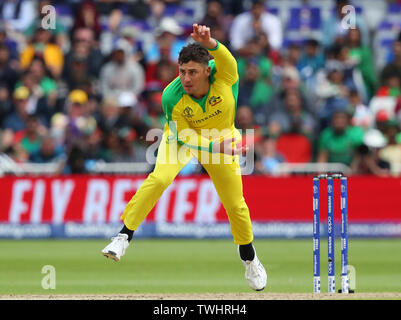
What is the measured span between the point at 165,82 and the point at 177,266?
19.0 ft

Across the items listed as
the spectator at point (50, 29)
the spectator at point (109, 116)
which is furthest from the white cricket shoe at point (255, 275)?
the spectator at point (50, 29)

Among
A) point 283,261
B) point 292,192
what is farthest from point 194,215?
point 283,261

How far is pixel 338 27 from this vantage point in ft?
61.4

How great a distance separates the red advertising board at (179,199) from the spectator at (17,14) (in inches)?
190

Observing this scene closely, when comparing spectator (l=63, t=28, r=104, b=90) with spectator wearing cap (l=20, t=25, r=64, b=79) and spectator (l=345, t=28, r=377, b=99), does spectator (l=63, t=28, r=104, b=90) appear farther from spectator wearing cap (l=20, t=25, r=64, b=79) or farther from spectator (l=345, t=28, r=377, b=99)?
spectator (l=345, t=28, r=377, b=99)

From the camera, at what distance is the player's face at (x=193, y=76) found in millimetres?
8719

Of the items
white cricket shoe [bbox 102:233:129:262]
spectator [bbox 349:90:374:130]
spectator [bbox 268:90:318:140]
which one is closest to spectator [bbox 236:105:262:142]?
spectator [bbox 268:90:318:140]

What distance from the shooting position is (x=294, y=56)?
1836 cm

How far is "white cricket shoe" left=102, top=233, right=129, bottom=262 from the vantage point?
859 centimetres

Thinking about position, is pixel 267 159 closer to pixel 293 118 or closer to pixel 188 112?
pixel 293 118

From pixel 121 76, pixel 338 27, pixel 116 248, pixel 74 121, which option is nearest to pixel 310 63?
pixel 338 27

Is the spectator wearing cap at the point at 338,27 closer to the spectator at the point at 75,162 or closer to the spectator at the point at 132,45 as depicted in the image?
the spectator at the point at 132,45

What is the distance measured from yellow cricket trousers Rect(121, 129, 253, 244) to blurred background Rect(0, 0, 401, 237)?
6387mm

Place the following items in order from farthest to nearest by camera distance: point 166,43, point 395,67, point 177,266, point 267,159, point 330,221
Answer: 1. point 395,67
2. point 166,43
3. point 267,159
4. point 177,266
5. point 330,221
